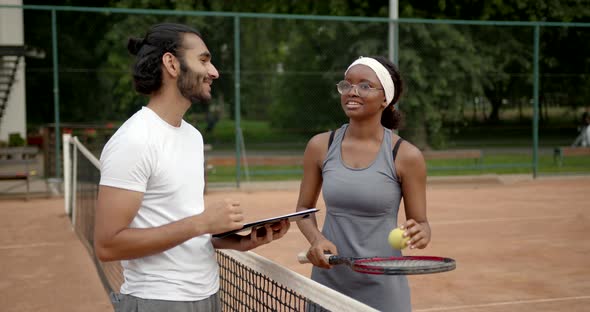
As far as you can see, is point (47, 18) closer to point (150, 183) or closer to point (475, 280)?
point (475, 280)

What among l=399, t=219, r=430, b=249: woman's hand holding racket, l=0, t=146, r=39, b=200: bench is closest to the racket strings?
l=399, t=219, r=430, b=249: woman's hand holding racket

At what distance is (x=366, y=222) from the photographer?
3168 mm

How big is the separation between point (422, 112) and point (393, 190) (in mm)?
14728

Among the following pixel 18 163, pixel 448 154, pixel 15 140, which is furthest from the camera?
pixel 15 140

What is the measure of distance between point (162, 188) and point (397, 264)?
0.99 m

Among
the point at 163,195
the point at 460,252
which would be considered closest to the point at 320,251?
the point at 163,195

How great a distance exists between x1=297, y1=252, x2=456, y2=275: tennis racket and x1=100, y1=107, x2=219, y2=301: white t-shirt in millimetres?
561

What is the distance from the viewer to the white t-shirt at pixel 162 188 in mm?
2117

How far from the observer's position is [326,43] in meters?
18.0

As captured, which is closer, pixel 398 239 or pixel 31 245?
pixel 398 239

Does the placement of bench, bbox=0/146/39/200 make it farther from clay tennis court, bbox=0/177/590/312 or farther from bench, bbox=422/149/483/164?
bench, bbox=422/149/483/164

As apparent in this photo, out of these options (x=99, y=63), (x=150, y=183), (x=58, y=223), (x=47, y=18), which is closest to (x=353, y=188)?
(x=150, y=183)

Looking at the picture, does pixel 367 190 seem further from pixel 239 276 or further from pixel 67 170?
pixel 67 170

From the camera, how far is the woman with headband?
3.13 metres
